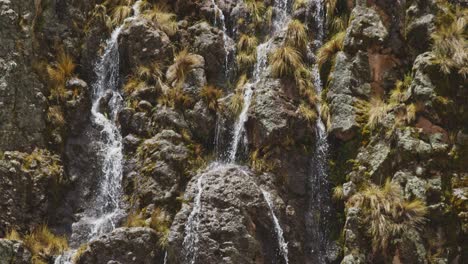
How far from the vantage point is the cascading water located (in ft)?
33.3

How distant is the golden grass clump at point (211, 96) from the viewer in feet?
36.9

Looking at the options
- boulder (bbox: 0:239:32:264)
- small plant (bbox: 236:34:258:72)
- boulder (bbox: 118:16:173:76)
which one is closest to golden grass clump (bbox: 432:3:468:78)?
small plant (bbox: 236:34:258:72)

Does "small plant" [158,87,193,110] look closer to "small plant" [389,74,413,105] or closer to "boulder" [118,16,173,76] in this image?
"boulder" [118,16,173,76]

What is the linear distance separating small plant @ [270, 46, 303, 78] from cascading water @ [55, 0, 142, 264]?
2.99 m

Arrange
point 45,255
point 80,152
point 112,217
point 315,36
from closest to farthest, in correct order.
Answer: point 45,255
point 112,217
point 80,152
point 315,36

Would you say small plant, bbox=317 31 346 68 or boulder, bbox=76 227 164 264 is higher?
small plant, bbox=317 31 346 68

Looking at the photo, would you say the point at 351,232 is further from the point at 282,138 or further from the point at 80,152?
the point at 80,152

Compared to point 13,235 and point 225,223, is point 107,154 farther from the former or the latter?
point 225,223

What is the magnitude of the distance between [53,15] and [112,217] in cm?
446

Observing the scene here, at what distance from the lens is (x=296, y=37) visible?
1157 centimetres

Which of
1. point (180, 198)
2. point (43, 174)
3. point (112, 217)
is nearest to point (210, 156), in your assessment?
point (180, 198)

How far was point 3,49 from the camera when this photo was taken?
10875mm

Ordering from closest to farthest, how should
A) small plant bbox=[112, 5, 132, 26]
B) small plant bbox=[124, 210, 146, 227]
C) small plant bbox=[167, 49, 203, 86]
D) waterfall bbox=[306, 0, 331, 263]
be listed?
small plant bbox=[124, 210, 146, 227] < waterfall bbox=[306, 0, 331, 263] < small plant bbox=[167, 49, 203, 86] < small plant bbox=[112, 5, 132, 26]

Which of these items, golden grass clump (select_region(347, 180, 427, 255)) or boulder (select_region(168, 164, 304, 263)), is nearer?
boulder (select_region(168, 164, 304, 263))
